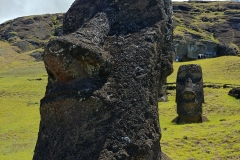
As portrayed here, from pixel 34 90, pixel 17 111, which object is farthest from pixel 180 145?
pixel 34 90

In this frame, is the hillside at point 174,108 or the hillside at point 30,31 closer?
the hillside at point 174,108

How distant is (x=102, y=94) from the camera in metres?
3.81

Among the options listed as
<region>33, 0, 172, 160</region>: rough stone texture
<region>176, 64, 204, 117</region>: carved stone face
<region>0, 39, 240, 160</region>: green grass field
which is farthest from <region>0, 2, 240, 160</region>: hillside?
<region>33, 0, 172, 160</region>: rough stone texture

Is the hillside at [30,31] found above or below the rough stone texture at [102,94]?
below

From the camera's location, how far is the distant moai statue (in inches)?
747

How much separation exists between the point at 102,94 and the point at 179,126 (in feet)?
45.4

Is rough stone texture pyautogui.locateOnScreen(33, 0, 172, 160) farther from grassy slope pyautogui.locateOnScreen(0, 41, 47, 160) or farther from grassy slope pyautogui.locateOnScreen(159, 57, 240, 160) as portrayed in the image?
grassy slope pyautogui.locateOnScreen(0, 41, 47, 160)

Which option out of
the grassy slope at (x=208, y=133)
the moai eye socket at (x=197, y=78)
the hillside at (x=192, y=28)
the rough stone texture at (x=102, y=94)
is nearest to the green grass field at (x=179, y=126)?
the grassy slope at (x=208, y=133)

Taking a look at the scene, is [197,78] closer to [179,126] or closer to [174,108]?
[174,108]

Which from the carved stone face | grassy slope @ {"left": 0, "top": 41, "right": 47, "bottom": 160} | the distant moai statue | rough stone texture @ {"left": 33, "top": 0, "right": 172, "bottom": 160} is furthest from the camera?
the carved stone face

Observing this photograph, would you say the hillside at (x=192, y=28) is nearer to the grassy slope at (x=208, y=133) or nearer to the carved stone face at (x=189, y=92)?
the grassy slope at (x=208, y=133)

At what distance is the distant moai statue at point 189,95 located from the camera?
62.2ft

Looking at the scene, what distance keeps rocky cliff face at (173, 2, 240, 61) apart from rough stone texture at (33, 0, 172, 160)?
57.7 metres

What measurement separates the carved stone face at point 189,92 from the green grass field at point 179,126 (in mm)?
963
